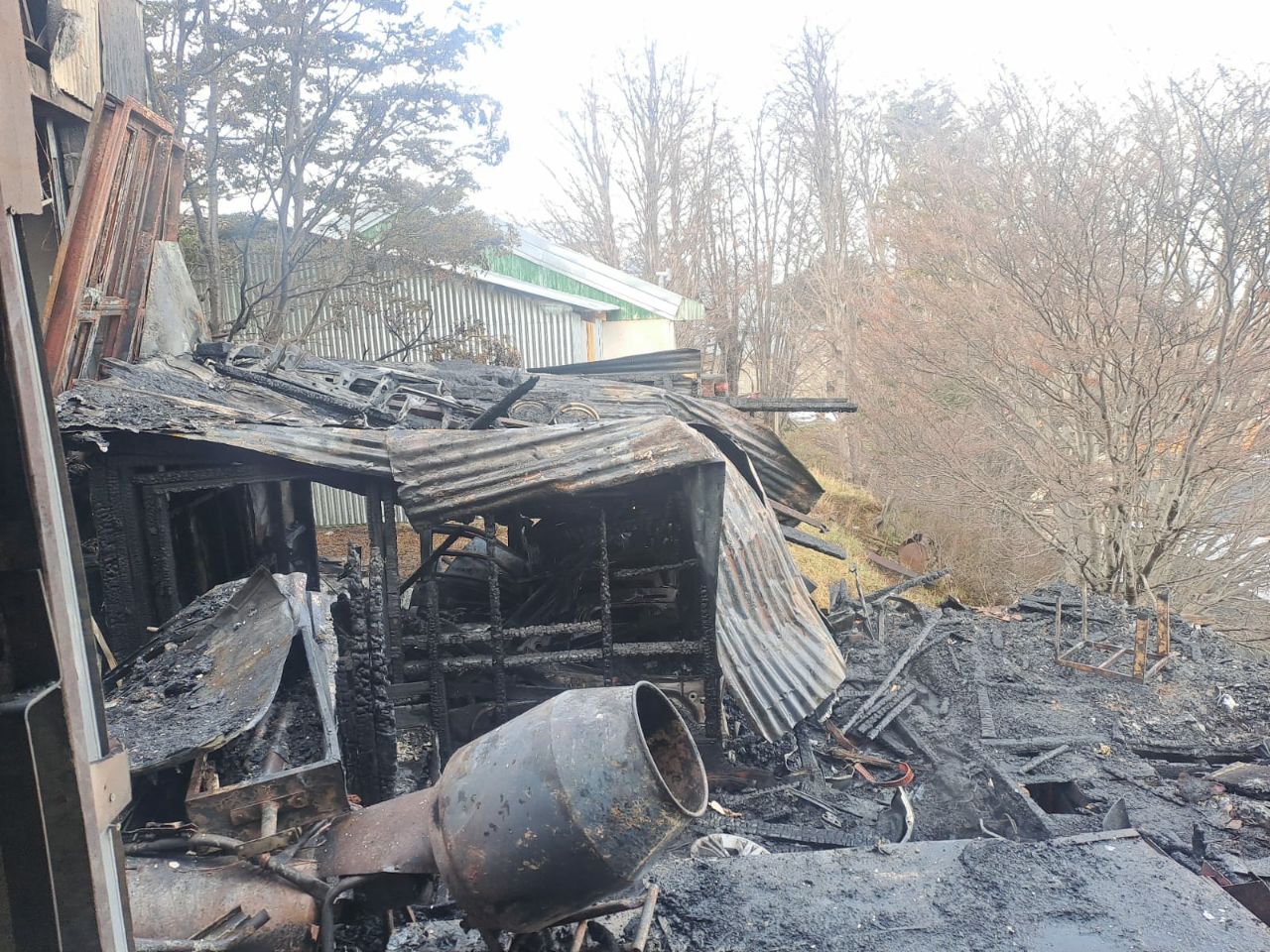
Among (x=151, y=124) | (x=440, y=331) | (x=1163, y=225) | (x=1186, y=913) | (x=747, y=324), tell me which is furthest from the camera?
(x=747, y=324)

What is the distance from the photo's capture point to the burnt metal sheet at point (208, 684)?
289 cm

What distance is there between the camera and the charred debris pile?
2516 mm

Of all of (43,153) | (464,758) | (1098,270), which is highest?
(43,153)

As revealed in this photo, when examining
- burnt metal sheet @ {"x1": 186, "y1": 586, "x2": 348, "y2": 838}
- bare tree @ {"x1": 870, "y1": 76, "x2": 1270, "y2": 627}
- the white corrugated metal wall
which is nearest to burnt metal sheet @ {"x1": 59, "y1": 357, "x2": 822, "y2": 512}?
burnt metal sheet @ {"x1": 186, "y1": 586, "x2": 348, "y2": 838}

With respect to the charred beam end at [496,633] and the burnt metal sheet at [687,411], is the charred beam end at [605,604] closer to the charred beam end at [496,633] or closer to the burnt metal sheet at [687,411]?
the charred beam end at [496,633]

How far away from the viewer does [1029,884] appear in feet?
10.6

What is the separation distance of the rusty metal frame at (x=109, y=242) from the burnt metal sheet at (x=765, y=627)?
5.15 metres

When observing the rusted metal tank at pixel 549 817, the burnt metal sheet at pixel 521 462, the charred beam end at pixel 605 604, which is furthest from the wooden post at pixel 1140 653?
the rusted metal tank at pixel 549 817

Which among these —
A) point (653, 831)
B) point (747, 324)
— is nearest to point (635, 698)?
point (653, 831)

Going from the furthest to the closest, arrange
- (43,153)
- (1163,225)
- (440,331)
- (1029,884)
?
(440,331)
(1163,225)
(43,153)
(1029,884)

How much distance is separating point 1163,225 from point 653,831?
41.1ft

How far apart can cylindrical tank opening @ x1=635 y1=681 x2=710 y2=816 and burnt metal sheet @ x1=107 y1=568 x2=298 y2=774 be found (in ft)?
4.90

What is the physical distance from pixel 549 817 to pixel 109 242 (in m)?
6.64

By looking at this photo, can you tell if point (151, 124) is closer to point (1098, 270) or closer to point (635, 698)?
point (635, 698)
